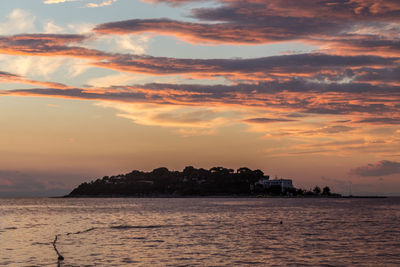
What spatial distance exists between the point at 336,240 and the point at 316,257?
1839 cm

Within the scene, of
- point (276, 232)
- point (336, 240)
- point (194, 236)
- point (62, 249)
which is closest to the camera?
point (62, 249)

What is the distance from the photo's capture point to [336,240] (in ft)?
232

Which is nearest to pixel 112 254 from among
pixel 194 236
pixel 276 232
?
pixel 194 236

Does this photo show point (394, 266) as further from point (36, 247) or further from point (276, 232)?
point (36, 247)

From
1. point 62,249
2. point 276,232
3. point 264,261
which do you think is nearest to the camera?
point 264,261

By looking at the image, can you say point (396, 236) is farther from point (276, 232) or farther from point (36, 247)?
point (36, 247)

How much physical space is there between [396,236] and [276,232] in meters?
18.5

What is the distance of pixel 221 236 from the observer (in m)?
76.1

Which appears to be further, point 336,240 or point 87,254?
point 336,240

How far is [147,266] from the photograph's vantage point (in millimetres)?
47781

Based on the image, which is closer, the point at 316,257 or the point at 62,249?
the point at 316,257

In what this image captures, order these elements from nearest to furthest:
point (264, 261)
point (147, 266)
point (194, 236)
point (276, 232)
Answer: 1. point (147, 266)
2. point (264, 261)
3. point (194, 236)
4. point (276, 232)

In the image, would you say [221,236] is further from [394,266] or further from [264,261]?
[394,266]

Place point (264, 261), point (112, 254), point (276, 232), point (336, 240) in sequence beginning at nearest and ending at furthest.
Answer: point (264, 261)
point (112, 254)
point (336, 240)
point (276, 232)
